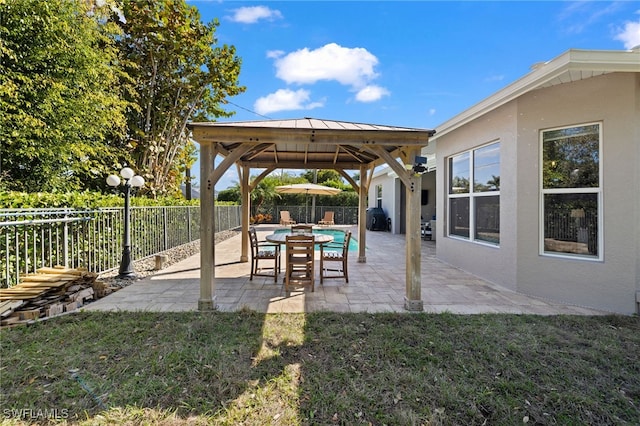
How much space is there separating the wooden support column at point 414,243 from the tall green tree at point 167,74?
958cm

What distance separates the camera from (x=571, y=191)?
4734mm

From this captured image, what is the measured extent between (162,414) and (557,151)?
255 inches

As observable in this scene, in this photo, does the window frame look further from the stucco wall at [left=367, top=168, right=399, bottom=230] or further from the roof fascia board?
the stucco wall at [left=367, top=168, right=399, bottom=230]

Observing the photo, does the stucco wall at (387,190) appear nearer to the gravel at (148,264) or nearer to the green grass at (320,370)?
the gravel at (148,264)

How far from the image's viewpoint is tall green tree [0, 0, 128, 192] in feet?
17.9

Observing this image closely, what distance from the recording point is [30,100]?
229 inches

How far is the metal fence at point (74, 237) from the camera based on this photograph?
4.18m

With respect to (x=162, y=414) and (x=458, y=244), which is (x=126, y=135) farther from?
(x=458, y=244)

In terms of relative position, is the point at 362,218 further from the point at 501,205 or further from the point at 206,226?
the point at 206,226

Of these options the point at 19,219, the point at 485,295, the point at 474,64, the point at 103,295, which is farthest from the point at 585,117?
the point at 19,219

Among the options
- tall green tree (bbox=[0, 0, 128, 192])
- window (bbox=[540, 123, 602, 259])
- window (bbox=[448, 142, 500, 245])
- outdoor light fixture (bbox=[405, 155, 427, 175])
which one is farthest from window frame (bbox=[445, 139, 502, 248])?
tall green tree (bbox=[0, 0, 128, 192])

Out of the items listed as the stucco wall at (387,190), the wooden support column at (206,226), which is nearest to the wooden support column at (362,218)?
the wooden support column at (206,226)

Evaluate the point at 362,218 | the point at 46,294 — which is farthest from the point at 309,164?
the point at 46,294

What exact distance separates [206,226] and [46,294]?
8.03ft
